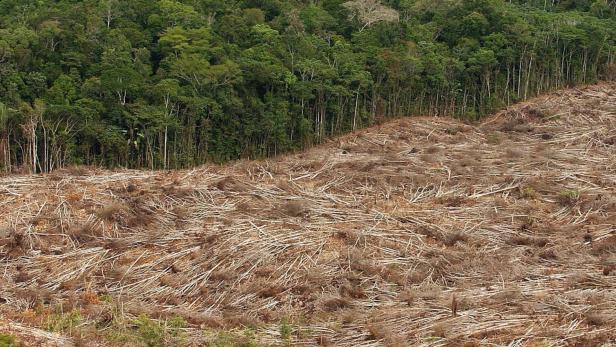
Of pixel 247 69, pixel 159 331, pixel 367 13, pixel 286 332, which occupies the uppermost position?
pixel 367 13

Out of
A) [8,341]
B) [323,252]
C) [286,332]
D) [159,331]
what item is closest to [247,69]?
[323,252]

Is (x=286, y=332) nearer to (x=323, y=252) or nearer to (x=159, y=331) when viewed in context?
(x=159, y=331)

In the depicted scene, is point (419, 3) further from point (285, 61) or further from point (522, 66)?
point (285, 61)

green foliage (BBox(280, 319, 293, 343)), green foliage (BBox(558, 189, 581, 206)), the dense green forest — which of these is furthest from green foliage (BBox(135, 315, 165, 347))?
the dense green forest

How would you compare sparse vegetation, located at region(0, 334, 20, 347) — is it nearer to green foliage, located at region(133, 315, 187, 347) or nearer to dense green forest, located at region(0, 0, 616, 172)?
green foliage, located at region(133, 315, 187, 347)

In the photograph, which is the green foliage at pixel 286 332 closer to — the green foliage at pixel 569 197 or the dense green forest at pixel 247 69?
the green foliage at pixel 569 197
